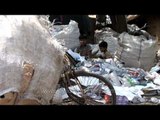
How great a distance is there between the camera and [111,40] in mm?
8453

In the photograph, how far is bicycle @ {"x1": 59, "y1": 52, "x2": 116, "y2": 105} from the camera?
13.8 feet

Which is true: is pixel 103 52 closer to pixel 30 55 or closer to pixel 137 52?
pixel 137 52

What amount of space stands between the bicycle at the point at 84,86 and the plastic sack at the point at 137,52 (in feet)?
10.4

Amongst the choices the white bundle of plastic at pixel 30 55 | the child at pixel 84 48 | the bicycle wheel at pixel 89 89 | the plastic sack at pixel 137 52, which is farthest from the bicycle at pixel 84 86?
the plastic sack at pixel 137 52

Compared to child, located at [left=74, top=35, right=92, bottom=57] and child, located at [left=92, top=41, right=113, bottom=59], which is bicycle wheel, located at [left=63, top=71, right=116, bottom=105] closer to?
child, located at [left=92, top=41, right=113, bottom=59]

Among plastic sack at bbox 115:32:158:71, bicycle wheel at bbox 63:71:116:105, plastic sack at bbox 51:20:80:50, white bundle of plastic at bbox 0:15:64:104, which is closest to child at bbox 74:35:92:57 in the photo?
plastic sack at bbox 51:20:80:50

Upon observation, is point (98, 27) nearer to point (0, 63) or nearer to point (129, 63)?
point (129, 63)

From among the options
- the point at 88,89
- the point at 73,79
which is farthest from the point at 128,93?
the point at 73,79

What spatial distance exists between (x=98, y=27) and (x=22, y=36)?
6556 mm

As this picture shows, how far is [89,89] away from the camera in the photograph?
16.1ft

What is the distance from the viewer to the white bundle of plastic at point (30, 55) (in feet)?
10.7

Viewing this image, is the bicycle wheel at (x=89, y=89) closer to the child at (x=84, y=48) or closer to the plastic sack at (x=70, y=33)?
the child at (x=84, y=48)

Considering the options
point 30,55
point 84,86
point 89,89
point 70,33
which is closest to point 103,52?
point 70,33

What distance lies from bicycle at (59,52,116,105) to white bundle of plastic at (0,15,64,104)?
199 millimetres
